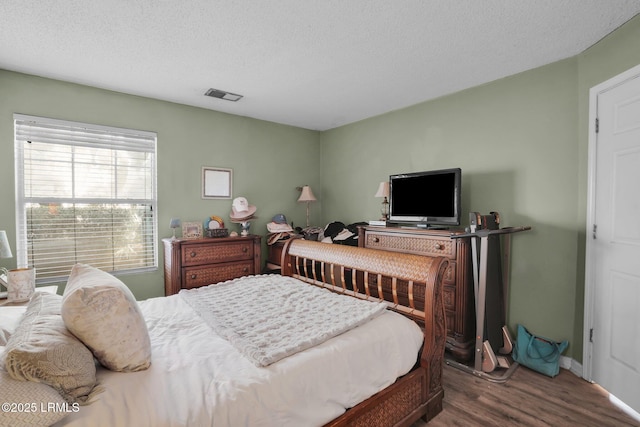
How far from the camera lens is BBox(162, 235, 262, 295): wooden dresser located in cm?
322

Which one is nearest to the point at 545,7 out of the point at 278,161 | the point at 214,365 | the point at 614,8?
the point at 614,8

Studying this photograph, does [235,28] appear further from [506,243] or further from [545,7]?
[506,243]

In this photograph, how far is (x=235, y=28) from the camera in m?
2.03

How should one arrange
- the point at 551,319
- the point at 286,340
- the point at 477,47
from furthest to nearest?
A: the point at 551,319
the point at 477,47
the point at 286,340

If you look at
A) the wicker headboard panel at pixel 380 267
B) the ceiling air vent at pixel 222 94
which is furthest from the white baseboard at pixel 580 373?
the ceiling air vent at pixel 222 94

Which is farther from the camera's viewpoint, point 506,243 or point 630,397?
point 506,243

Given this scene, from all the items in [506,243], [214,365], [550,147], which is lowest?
[214,365]

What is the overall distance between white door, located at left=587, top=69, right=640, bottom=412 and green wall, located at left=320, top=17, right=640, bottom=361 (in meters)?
0.14

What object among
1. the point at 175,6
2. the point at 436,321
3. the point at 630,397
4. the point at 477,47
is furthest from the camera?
the point at 477,47

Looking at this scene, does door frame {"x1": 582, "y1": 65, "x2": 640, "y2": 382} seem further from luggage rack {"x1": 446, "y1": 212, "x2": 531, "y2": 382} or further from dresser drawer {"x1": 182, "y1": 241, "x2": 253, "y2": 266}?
dresser drawer {"x1": 182, "y1": 241, "x2": 253, "y2": 266}

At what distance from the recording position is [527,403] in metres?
2.02

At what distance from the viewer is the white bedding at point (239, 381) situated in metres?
1.00

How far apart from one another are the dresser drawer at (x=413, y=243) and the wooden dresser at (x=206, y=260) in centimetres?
144

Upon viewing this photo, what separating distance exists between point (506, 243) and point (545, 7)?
5.88 ft
